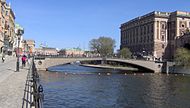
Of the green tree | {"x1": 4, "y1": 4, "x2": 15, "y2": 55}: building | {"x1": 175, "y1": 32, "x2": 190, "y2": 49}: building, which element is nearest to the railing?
the green tree

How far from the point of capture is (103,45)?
192 meters

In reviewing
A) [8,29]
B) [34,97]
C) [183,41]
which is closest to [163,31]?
[183,41]

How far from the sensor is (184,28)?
16525cm

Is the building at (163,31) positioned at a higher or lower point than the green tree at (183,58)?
higher

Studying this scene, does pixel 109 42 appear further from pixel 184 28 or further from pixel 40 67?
pixel 40 67

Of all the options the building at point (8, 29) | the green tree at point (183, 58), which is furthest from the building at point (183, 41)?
the building at point (8, 29)

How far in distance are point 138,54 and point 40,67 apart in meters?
81.0

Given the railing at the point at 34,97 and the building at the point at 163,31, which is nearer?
the railing at the point at 34,97

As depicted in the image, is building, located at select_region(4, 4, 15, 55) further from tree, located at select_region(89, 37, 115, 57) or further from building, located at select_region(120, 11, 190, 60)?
building, located at select_region(120, 11, 190, 60)

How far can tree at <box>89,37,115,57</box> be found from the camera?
189863 millimetres

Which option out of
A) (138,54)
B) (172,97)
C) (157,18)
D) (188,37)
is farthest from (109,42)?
(172,97)

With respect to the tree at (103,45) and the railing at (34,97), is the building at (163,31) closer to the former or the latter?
the tree at (103,45)

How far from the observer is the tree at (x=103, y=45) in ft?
623

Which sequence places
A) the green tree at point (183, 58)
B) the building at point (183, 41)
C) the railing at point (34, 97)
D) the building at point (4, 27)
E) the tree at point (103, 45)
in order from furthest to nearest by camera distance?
the tree at point (103, 45)
the building at point (183, 41)
the green tree at point (183, 58)
the building at point (4, 27)
the railing at point (34, 97)
